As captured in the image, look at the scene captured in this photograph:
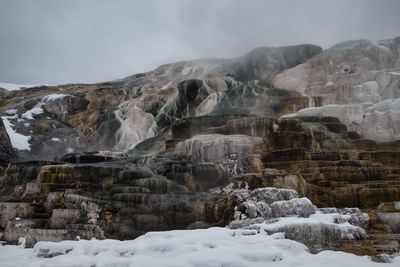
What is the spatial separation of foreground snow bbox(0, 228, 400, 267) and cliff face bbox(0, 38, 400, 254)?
118 cm

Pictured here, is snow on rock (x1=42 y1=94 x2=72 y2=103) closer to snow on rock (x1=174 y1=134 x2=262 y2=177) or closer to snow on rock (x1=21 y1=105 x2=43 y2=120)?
snow on rock (x1=21 y1=105 x2=43 y2=120)

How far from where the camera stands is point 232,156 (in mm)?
17922

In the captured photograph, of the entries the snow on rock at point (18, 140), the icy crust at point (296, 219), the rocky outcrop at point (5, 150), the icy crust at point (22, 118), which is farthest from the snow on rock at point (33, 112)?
the icy crust at point (296, 219)

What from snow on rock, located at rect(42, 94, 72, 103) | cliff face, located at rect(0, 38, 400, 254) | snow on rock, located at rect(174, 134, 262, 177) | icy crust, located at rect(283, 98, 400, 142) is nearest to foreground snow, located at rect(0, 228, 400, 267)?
cliff face, located at rect(0, 38, 400, 254)

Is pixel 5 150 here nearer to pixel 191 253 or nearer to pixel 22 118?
pixel 22 118

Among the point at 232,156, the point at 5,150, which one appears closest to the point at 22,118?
the point at 5,150

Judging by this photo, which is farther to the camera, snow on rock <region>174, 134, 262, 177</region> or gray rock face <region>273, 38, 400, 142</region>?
gray rock face <region>273, 38, 400, 142</region>

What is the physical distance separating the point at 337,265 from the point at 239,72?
1144 inches

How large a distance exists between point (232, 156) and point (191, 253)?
31.5 ft

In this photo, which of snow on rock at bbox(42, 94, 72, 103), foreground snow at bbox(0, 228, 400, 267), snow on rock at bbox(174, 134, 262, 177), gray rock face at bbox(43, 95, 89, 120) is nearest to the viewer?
foreground snow at bbox(0, 228, 400, 267)

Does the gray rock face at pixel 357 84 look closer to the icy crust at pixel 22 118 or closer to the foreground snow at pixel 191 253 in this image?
the foreground snow at pixel 191 253

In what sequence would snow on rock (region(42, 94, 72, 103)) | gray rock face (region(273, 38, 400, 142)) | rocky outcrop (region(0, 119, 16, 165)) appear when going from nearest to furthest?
1. gray rock face (region(273, 38, 400, 142))
2. rocky outcrop (region(0, 119, 16, 165))
3. snow on rock (region(42, 94, 72, 103))

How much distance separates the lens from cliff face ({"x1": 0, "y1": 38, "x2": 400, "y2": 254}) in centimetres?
1285

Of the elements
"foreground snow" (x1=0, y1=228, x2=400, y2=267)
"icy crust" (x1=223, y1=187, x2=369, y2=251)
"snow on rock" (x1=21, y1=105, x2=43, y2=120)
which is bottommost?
"foreground snow" (x1=0, y1=228, x2=400, y2=267)
